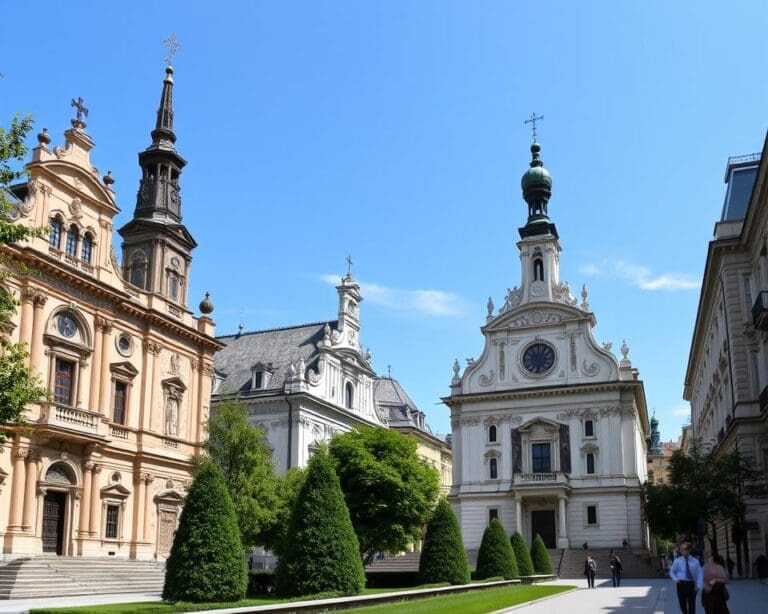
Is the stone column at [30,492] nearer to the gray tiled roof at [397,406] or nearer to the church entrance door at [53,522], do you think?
the church entrance door at [53,522]

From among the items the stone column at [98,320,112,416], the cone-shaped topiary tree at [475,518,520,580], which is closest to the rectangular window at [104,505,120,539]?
the stone column at [98,320,112,416]

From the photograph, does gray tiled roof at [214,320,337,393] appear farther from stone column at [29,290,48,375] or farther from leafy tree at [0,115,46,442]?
leafy tree at [0,115,46,442]

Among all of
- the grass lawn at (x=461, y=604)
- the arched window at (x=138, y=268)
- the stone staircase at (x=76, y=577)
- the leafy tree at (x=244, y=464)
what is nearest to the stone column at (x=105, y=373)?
the leafy tree at (x=244, y=464)

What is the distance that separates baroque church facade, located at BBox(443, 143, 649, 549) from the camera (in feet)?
210

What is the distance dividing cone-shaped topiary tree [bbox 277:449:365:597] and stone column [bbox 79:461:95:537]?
48.8 ft

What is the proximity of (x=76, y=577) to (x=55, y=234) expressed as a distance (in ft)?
48.2

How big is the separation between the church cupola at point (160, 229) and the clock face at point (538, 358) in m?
31.6

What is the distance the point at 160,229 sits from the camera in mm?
47000

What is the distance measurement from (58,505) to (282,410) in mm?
27473

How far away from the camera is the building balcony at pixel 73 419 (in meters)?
33.8

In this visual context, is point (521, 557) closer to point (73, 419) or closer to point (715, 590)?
point (73, 419)

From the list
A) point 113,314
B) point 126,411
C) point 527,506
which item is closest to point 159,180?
point 113,314

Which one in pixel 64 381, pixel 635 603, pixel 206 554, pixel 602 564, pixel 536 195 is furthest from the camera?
pixel 536 195

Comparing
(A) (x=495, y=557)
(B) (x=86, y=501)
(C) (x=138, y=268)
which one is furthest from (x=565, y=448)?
(B) (x=86, y=501)
